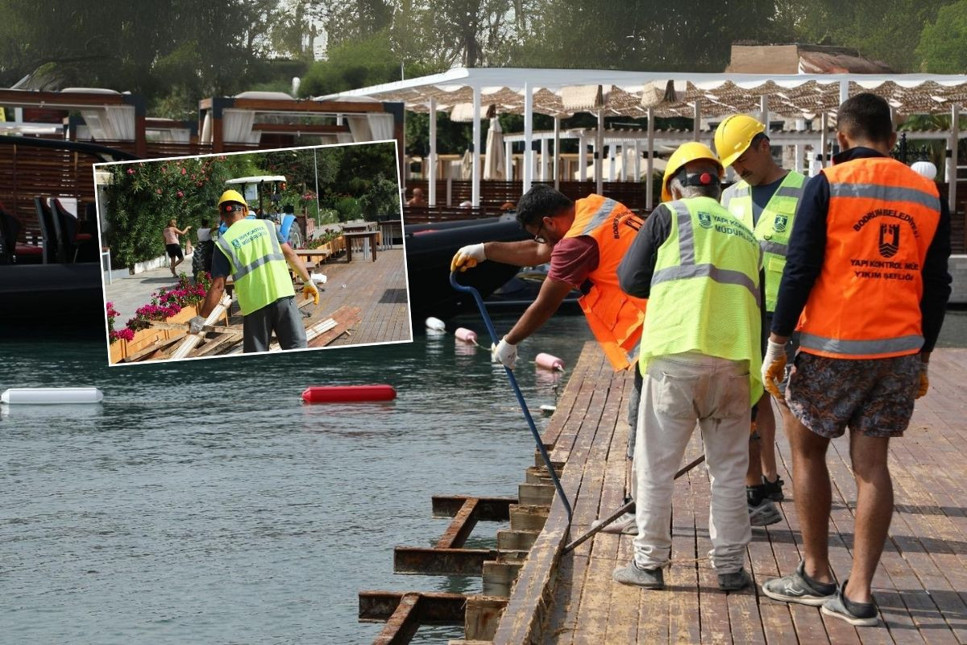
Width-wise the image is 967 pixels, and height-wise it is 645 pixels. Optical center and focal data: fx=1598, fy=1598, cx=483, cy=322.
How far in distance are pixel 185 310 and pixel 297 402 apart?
7974mm

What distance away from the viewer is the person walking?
6965mm

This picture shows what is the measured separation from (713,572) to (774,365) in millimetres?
984

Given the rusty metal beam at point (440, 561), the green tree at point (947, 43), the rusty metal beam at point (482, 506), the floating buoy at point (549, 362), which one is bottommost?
the floating buoy at point (549, 362)

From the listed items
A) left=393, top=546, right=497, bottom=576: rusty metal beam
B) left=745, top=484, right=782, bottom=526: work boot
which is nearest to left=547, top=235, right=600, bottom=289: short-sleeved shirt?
left=745, top=484, right=782, bottom=526: work boot

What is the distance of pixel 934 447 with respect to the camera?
869 cm

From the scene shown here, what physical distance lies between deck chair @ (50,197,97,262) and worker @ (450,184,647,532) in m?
15.4

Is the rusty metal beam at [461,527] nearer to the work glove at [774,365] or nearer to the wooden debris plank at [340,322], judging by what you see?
the wooden debris plank at [340,322]

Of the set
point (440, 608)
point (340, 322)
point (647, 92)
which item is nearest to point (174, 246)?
point (340, 322)

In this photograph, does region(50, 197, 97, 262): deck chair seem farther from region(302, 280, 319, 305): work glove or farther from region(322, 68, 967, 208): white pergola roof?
region(302, 280, 319, 305): work glove

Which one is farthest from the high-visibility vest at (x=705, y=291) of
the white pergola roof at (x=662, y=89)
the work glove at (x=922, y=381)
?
the white pergola roof at (x=662, y=89)

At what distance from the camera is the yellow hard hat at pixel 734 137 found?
21.0ft

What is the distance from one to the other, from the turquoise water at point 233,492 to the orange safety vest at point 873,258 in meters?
2.84

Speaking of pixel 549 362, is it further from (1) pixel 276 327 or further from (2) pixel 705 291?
(2) pixel 705 291

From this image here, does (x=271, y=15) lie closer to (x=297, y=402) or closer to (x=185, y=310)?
(x=297, y=402)
